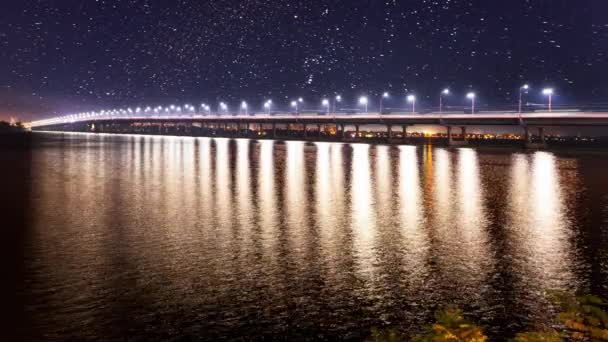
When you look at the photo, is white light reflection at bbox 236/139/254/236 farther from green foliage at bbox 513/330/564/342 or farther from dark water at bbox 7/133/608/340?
green foliage at bbox 513/330/564/342

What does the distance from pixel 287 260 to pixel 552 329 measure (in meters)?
5.27

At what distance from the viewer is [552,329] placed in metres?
8.30

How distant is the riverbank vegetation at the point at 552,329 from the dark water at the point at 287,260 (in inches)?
10.1

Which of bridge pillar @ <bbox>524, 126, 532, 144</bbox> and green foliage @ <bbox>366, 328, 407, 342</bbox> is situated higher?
bridge pillar @ <bbox>524, 126, 532, 144</bbox>

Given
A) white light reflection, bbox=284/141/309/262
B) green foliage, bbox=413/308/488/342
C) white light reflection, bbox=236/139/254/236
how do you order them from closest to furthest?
green foliage, bbox=413/308/488/342 < white light reflection, bbox=284/141/309/262 < white light reflection, bbox=236/139/254/236

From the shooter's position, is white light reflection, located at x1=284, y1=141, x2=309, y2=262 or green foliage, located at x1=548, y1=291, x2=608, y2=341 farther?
white light reflection, located at x1=284, y1=141, x2=309, y2=262

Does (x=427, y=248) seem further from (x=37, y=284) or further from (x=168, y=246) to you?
(x=37, y=284)

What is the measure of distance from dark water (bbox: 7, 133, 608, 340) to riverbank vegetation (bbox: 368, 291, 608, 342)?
257 mm

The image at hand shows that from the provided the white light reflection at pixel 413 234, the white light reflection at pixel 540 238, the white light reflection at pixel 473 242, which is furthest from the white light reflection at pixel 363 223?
the white light reflection at pixel 540 238

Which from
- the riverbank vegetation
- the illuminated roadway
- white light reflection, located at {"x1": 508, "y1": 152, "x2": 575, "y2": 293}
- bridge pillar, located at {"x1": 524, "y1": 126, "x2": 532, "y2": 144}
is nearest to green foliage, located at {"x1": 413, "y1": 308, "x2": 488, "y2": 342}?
the riverbank vegetation

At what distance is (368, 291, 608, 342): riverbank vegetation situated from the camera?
7.51 meters

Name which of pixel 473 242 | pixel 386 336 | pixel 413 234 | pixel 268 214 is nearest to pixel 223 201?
pixel 268 214

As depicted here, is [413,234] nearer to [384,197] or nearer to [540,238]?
[540,238]

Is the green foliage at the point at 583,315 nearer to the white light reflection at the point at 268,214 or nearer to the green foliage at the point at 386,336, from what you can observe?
the green foliage at the point at 386,336
